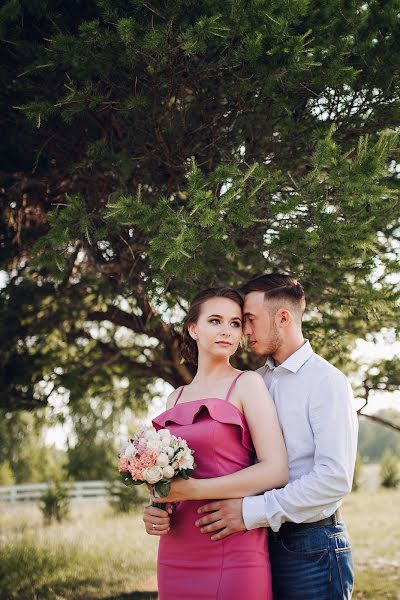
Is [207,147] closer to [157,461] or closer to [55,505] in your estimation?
[157,461]

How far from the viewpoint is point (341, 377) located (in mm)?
3484

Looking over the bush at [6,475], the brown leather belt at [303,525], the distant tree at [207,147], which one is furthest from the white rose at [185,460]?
the bush at [6,475]

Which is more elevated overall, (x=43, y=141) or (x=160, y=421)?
(x=43, y=141)

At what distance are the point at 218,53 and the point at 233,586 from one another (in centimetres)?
405

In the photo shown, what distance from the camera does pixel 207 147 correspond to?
6.05m

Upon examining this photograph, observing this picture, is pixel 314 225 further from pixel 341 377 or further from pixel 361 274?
pixel 341 377

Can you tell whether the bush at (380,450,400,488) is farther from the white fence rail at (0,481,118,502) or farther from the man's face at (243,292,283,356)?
the man's face at (243,292,283,356)

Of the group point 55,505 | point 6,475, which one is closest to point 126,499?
point 55,505

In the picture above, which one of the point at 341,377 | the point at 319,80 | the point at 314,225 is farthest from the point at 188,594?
the point at 319,80

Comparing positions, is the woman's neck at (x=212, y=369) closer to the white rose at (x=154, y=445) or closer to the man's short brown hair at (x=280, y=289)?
the man's short brown hair at (x=280, y=289)

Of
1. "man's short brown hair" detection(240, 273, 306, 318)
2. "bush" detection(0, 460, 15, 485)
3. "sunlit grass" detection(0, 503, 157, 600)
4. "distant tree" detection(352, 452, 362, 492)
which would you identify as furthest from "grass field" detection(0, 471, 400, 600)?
"bush" detection(0, 460, 15, 485)

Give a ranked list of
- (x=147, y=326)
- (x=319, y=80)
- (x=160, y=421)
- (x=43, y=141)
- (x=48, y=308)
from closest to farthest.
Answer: (x=160, y=421) < (x=319, y=80) < (x=43, y=141) < (x=147, y=326) < (x=48, y=308)

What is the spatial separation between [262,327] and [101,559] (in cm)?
907

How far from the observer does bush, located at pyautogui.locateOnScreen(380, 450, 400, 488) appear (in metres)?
28.8
